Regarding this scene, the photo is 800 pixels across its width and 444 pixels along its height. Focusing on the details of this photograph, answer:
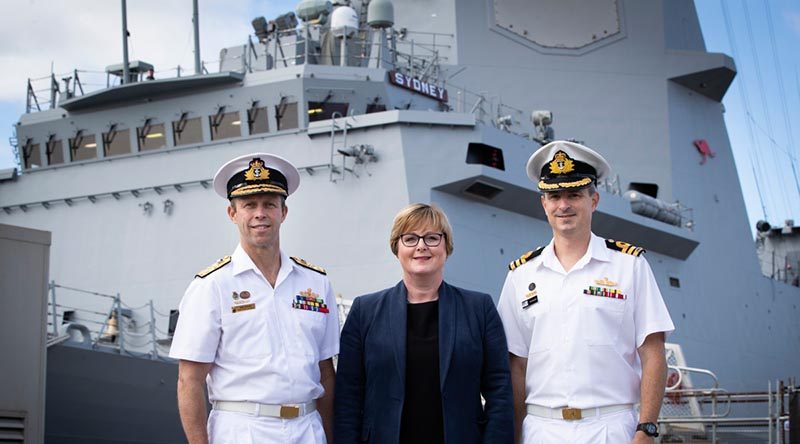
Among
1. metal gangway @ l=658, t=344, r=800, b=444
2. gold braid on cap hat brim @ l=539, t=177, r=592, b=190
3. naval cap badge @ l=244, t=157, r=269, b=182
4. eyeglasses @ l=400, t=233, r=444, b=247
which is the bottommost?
metal gangway @ l=658, t=344, r=800, b=444

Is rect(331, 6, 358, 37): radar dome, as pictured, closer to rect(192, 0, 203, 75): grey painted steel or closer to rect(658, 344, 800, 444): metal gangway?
rect(192, 0, 203, 75): grey painted steel

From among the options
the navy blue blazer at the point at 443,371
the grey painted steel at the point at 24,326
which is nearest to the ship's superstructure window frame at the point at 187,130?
the grey painted steel at the point at 24,326

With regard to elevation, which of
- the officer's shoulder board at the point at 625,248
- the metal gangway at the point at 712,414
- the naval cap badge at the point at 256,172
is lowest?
the metal gangway at the point at 712,414

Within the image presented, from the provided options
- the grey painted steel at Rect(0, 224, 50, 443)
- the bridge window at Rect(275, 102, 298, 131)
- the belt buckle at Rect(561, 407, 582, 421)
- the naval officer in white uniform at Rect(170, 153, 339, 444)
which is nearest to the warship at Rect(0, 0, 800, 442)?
the bridge window at Rect(275, 102, 298, 131)

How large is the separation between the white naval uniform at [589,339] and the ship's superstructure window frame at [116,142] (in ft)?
43.5

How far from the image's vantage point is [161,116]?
16547 mm

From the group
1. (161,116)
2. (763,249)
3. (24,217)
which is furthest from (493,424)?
(763,249)

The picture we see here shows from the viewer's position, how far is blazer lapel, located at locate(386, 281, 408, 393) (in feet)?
13.9

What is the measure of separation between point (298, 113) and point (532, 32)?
608 cm

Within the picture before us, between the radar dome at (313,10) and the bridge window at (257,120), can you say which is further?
the radar dome at (313,10)

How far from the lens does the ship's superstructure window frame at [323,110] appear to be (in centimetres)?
1542

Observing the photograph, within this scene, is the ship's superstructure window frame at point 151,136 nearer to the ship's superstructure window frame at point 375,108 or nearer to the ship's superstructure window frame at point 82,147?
the ship's superstructure window frame at point 82,147

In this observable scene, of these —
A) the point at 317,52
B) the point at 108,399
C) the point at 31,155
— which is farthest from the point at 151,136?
the point at 108,399

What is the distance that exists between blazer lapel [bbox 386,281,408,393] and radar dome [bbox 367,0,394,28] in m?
12.7
